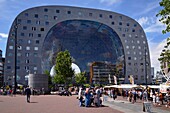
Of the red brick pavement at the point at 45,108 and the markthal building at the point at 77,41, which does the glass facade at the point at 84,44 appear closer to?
the markthal building at the point at 77,41

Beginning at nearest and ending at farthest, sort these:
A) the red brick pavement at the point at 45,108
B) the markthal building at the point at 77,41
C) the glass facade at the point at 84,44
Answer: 1. the red brick pavement at the point at 45,108
2. the markthal building at the point at 77,41
3. the glass facade at the point at 84,44

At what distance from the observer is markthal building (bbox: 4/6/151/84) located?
93000 mm

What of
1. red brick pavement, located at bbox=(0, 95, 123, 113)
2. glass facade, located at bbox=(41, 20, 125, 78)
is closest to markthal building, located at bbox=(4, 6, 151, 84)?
glass facade, located at bbox=(41, 20, 125, 78)

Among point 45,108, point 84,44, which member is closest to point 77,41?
point 84,44

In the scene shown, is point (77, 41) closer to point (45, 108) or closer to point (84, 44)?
point (84, 44)

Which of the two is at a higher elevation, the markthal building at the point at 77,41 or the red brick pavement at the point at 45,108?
the markthal building at the point at 77,41

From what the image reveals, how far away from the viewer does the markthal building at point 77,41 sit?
93000 mm

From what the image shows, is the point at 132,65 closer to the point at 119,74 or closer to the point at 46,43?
the point at 119,74

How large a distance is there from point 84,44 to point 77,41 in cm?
409

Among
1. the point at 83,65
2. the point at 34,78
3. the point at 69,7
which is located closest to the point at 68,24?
the point at 69,7

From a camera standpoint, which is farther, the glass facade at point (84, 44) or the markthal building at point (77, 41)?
the glass facade at point (84, 44)

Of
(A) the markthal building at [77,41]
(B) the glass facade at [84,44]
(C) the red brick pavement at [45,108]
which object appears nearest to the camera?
(C) the red brick pavement at [45,108]

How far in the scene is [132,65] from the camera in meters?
113

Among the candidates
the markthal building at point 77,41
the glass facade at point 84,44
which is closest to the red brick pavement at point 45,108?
the markthal building at point 77,41
